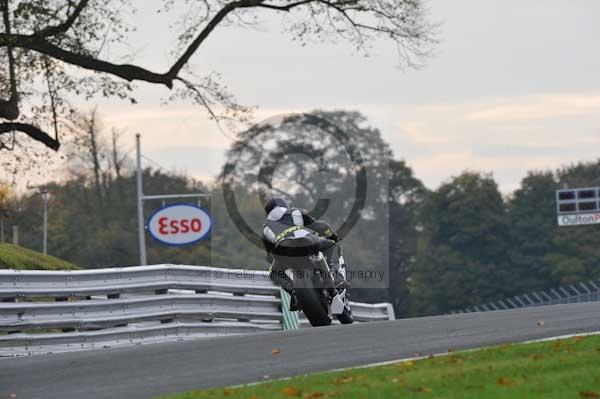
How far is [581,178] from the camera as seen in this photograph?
102 m

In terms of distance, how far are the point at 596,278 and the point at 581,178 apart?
1214cm

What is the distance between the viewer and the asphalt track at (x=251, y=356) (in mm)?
10977

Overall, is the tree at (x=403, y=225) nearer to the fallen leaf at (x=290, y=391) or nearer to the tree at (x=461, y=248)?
the tree at (x=461, y=248)

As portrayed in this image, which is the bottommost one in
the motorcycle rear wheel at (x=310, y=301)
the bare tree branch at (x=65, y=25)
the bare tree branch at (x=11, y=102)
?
the motorcycle rear wheel at (x=310, y=301)

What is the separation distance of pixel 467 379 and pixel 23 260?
18988mm

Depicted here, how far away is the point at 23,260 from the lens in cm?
2702

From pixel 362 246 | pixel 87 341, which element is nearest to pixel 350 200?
pixel 362 246

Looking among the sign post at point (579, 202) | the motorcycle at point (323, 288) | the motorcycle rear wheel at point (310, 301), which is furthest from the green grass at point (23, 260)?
the sign post at point (579, 202)

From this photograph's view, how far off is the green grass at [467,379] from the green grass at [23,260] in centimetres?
1598

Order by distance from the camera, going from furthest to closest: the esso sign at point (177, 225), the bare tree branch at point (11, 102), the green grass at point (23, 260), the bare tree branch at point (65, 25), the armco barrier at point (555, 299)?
1. the armco barrier at point (555, 299)
2. the esso sign at point (177, 225)
3. the green grass at point (23, 260)
4. the bare tree branch at point (11, 102)
5. the bare tree branch at point (65, 25)

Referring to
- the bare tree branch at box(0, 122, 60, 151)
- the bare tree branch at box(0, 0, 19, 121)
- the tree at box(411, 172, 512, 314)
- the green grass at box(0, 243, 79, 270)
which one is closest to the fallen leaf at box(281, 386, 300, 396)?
the bare tree branch at box(0, 0, 19, 121)

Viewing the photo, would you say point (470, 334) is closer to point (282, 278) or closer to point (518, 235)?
point (282, 278)

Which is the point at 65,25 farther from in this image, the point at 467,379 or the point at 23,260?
the point at 467,379

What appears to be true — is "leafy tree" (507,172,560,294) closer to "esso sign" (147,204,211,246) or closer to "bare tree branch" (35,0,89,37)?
"esso sign" (147,204,211,246)
